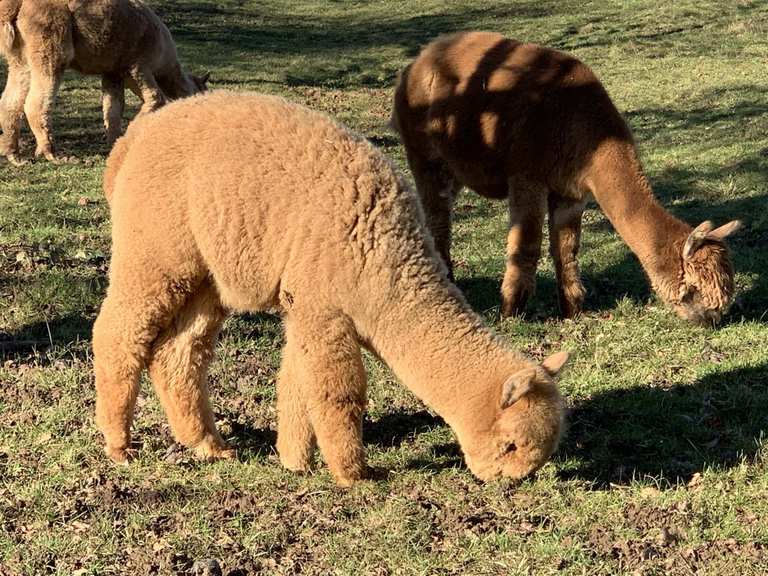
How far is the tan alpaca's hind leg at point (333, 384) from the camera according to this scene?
511 centimetres

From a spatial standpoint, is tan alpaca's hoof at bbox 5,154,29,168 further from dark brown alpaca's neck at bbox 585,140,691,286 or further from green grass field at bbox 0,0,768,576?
dark brown alpaca's neck at bbox 585,140,691,286

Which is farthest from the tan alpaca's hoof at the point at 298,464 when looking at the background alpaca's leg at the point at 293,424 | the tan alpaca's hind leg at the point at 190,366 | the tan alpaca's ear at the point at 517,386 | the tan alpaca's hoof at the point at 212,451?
the tan alpaca's ear at the point at 517,386

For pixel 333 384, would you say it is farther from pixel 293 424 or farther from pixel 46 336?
pixel 46 336

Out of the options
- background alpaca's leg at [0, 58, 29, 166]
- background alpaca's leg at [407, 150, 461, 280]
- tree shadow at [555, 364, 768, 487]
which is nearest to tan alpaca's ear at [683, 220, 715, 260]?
tree shadow at [555, 364, 768, 487]

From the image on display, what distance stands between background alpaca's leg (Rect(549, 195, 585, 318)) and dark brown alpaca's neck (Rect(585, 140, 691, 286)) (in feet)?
1.87

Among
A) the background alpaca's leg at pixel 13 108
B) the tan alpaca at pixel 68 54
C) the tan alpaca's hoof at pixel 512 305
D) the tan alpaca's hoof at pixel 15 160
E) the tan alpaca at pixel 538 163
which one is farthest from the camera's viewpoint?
the background alpaca's leg at pixel 13 108

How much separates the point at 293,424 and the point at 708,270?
3.76 metres

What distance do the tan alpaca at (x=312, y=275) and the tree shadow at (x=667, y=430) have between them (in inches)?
40.0

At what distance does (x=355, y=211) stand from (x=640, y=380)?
3.09m

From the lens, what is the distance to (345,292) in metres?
5.04

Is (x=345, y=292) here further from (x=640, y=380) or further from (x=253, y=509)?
(x=640, y=380)

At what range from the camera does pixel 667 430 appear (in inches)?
247

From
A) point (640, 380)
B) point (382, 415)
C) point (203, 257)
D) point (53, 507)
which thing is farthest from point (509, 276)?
A: point (53, 507)

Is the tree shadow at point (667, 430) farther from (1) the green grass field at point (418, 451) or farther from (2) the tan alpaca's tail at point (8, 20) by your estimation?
(2) the tan alpaca's tail at point (8, 20)
